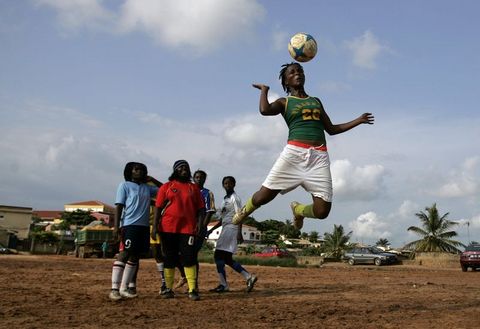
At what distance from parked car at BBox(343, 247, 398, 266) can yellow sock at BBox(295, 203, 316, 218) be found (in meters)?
32.5

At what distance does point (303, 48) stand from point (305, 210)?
2.05 metres

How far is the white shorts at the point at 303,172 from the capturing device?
5551 millimetres

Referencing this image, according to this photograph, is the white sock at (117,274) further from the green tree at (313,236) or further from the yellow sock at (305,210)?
the green tree at (313,236)

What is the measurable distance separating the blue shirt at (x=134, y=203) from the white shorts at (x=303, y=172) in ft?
7.70

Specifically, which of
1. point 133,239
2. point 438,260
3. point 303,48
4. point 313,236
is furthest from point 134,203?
point 313,236

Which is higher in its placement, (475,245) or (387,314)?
(475,245)

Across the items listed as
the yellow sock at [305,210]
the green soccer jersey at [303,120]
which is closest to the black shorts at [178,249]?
the yellow sock at [305,210]

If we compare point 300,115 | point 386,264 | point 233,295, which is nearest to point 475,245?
point 386,264

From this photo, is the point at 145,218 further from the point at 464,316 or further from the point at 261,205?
the point at 464,316

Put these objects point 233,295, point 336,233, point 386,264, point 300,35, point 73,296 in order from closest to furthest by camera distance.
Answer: point 300,35
point 73,296
point 233,295
point 386,264
point 336,233

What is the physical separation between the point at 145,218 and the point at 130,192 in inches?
17.4

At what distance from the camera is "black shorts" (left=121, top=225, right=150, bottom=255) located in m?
6.89

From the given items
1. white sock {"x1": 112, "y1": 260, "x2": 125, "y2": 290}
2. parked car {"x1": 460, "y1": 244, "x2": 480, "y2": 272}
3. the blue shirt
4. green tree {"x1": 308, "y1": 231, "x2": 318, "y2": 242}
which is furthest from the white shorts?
green tree {"x1": 308, "y1": 231, "x2": 318, "y2": 242}

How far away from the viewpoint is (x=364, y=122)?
6.10 meters
